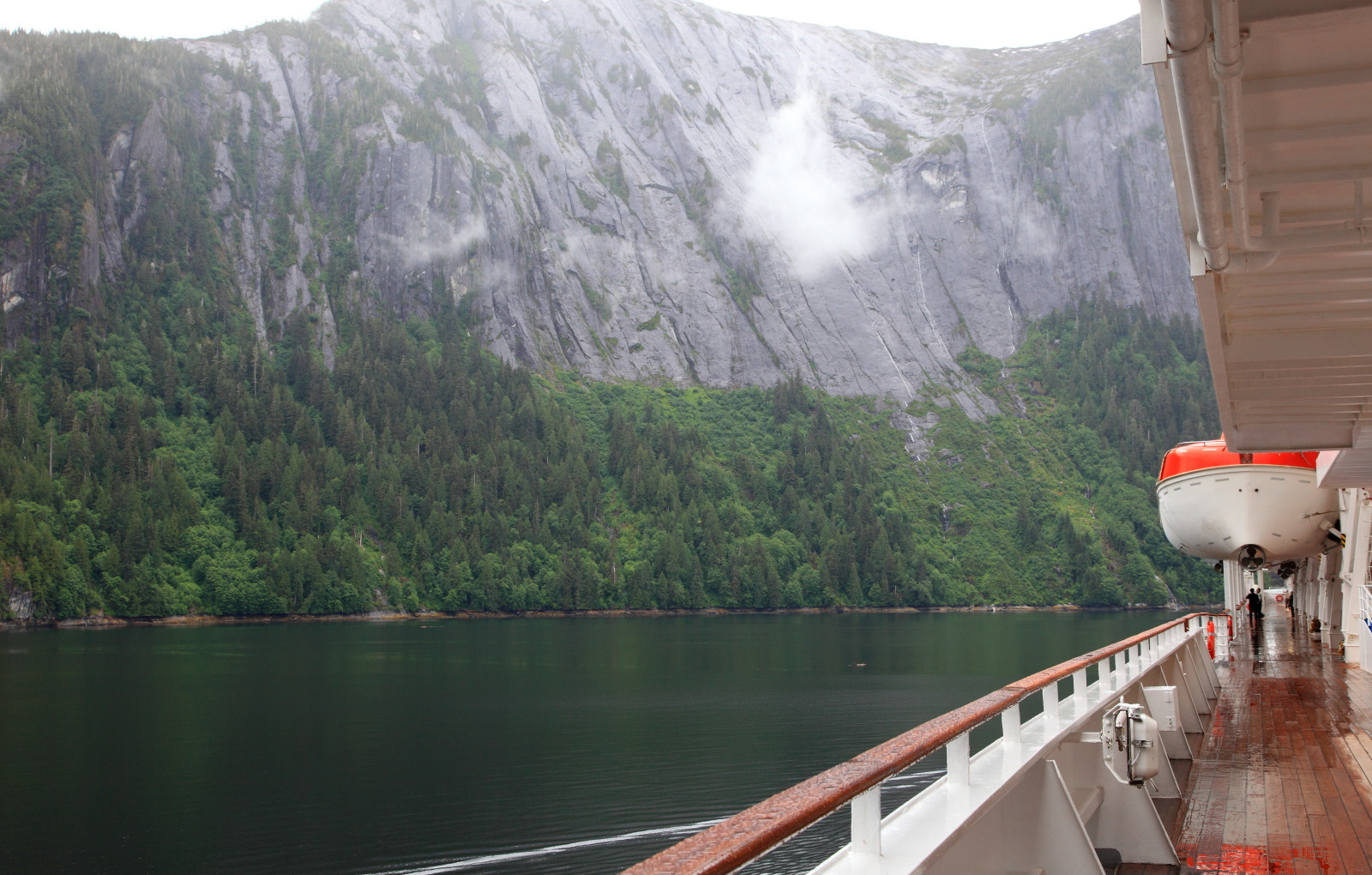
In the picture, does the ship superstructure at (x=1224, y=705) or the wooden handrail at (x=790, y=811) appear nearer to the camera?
the wooden handrail at (x=790, y=811)

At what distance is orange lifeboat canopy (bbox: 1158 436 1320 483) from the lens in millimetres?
23750

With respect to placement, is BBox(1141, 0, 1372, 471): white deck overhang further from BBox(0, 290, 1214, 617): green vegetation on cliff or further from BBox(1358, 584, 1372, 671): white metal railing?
BBox(0, 290, 1214, 617): green vegetation on cliff

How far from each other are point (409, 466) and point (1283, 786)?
107m

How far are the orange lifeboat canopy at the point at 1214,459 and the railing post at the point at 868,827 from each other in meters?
21.5

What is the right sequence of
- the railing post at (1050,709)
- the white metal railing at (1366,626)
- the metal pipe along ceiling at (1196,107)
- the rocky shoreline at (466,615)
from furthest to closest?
1. the rocky shoreline at (466,615)
2. the white metal railing at (1366,626)
3. the railing post at (1050,709)
4. the metal pipe along ceiling at (1196,107)

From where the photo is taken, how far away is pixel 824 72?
177625mm

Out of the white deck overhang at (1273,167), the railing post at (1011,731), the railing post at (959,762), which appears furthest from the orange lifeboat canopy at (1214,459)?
the railing post at (959,762)

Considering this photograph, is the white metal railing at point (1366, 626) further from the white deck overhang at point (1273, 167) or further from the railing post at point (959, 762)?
the railing post at point (959, 762)

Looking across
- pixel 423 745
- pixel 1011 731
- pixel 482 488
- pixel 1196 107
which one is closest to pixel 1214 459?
pixel 423 745

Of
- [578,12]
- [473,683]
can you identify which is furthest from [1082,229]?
[473,683]

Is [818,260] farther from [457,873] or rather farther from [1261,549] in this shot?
[457,873]

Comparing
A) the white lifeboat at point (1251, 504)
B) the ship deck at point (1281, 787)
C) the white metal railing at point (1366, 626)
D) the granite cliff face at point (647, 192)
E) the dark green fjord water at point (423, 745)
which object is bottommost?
the dark green fjord water at point (423, 745)

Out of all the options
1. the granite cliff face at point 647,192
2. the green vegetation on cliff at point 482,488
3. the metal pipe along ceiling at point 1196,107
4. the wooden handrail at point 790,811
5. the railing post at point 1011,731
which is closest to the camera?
the wooden handrail at point 790,811

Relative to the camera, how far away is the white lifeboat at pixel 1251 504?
77.9 ft
